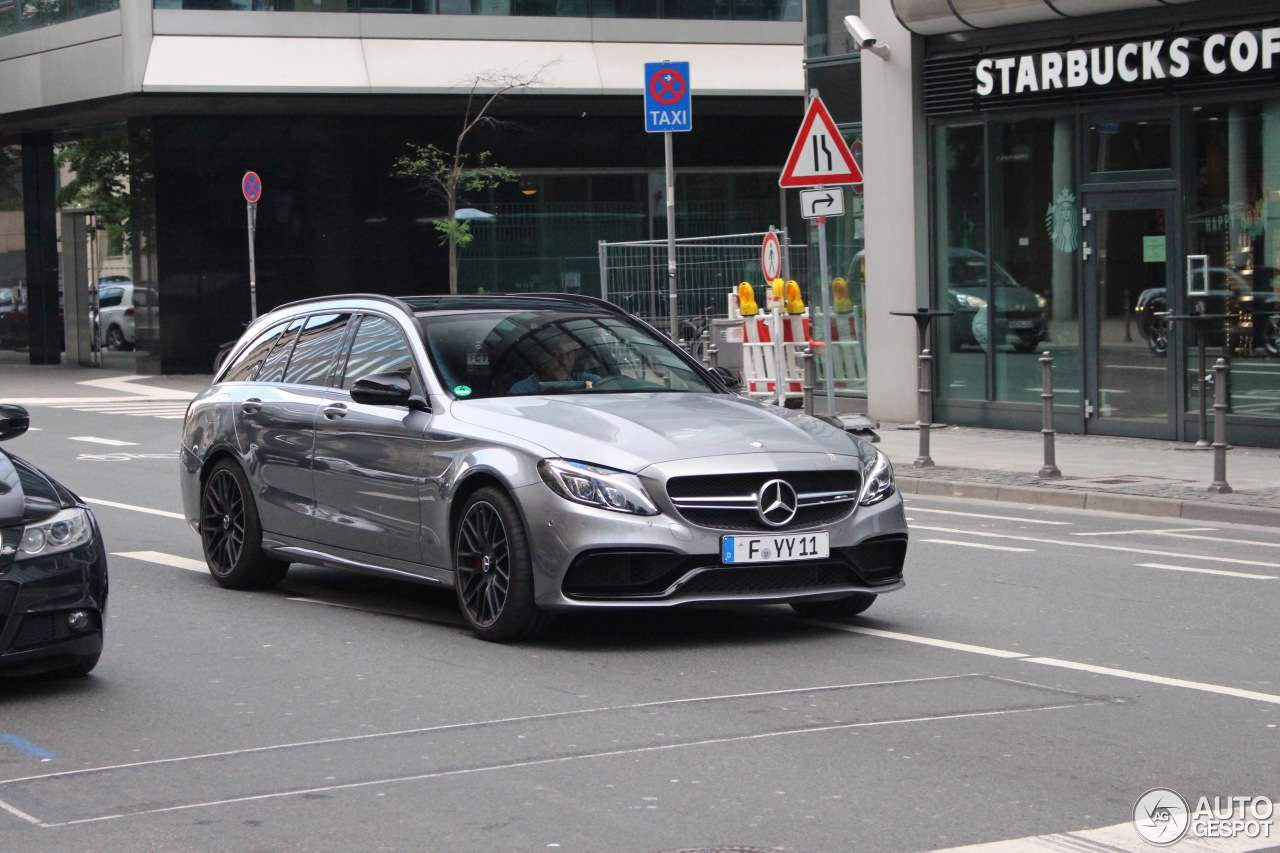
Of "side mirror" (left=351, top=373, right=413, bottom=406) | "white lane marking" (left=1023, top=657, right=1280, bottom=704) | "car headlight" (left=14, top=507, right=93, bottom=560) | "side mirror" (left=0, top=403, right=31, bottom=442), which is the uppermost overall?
"side mirror" (left=351, top=373, right=413, bottom=406)

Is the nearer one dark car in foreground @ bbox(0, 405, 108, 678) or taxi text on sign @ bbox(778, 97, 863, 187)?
dark car in foreground @ bbox(0, 405, 108, 678)

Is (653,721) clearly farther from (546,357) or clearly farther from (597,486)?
(546,357)

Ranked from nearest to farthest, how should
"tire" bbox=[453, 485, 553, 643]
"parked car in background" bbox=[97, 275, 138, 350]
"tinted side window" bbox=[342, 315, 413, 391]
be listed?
1. "tire" bbox=[453, 485, 553, 643]
2. "tinted side window" bbox=[342, 315, 413, 391]
3. "parked car in background" bbox=[97, 275, 138, 350]

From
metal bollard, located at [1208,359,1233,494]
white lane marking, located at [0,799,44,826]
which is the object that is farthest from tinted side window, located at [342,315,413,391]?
metal bollard, located at [1208,359,1233,494]

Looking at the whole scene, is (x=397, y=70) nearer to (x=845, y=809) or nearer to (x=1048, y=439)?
(x=1048, y=439)

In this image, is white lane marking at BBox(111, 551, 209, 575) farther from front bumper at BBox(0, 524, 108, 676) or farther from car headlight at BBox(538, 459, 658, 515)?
car headlight at BBox(538, 459, 658, 515)

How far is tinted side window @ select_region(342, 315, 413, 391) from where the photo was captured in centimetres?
903

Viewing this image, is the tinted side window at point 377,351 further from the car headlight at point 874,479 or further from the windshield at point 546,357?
the car headlight at point 874,479

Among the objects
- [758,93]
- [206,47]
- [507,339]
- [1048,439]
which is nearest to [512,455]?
[507,339]

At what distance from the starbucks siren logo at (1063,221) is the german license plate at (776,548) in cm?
1107

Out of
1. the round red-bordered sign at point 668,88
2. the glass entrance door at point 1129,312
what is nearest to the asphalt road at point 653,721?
the glass entrance door at point 1129,312

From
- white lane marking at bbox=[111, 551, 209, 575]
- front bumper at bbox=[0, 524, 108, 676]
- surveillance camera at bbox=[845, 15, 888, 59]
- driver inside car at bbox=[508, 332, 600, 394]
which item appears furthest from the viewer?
surveillance camera at bbox=[845, 15, 888, 59]

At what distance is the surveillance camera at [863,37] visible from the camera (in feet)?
65.6

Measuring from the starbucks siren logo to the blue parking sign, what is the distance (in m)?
3.79
